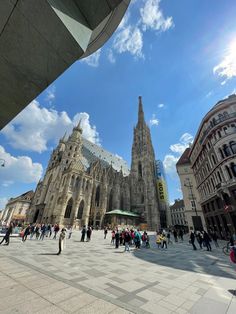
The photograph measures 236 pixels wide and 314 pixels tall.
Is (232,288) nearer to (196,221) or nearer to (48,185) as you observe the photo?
(196,221)

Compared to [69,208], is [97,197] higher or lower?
higher

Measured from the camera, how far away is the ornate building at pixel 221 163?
62.0ft

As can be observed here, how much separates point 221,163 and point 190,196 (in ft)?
61.1

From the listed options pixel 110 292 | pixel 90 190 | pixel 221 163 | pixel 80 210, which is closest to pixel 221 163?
pixel 221 163

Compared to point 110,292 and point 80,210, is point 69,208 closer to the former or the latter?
point 80,210

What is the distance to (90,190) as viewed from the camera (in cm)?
4272

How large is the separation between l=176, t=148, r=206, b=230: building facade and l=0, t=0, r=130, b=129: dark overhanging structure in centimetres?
3380

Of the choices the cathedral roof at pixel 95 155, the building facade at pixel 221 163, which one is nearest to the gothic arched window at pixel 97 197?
the cathedral roof at pixel 95 155

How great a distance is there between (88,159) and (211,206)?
4282 centimetres

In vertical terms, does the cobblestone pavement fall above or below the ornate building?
below

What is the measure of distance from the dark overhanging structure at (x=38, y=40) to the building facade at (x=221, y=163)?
22063 millimetres

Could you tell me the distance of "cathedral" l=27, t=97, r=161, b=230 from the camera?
38.2m

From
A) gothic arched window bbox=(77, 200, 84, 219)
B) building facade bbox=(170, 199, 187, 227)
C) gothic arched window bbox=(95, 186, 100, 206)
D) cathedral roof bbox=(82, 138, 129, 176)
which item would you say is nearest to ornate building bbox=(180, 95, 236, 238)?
gothic arched window bbox=(77, 200, 84, 219)

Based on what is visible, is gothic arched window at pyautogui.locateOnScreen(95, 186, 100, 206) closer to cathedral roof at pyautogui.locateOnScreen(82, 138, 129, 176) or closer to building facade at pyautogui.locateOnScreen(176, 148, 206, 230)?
cathedral roof at pyautogui.locateOnScreen(82, 138, 129, 176)
